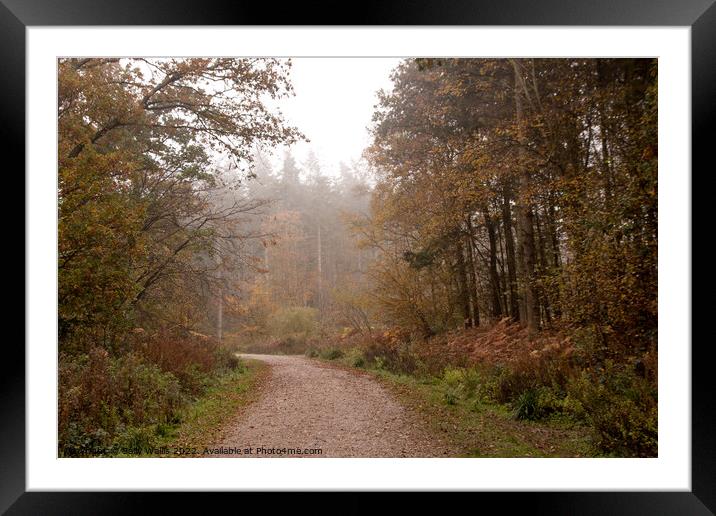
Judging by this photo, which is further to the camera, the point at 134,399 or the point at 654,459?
the point at 134,399

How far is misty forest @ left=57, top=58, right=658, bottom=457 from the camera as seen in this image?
3982 millimetres

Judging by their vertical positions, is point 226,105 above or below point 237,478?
above

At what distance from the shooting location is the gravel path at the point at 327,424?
4066 millimetres

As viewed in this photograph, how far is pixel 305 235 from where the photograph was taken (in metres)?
5.87

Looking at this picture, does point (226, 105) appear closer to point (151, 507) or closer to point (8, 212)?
point (8, 212)

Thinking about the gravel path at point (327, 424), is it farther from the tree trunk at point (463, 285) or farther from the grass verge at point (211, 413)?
the tree trunk at point (463, 285)

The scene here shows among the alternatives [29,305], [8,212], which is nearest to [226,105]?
[8,212]

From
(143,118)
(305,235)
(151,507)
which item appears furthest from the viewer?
(305,235)

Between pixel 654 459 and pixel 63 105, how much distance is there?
703cm

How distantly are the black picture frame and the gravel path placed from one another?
815mm

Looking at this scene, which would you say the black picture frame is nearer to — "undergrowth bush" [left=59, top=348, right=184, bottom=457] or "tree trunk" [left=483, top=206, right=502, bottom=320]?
"undergrowth bush" [left=59, top=348, right=184, bottom=457]
